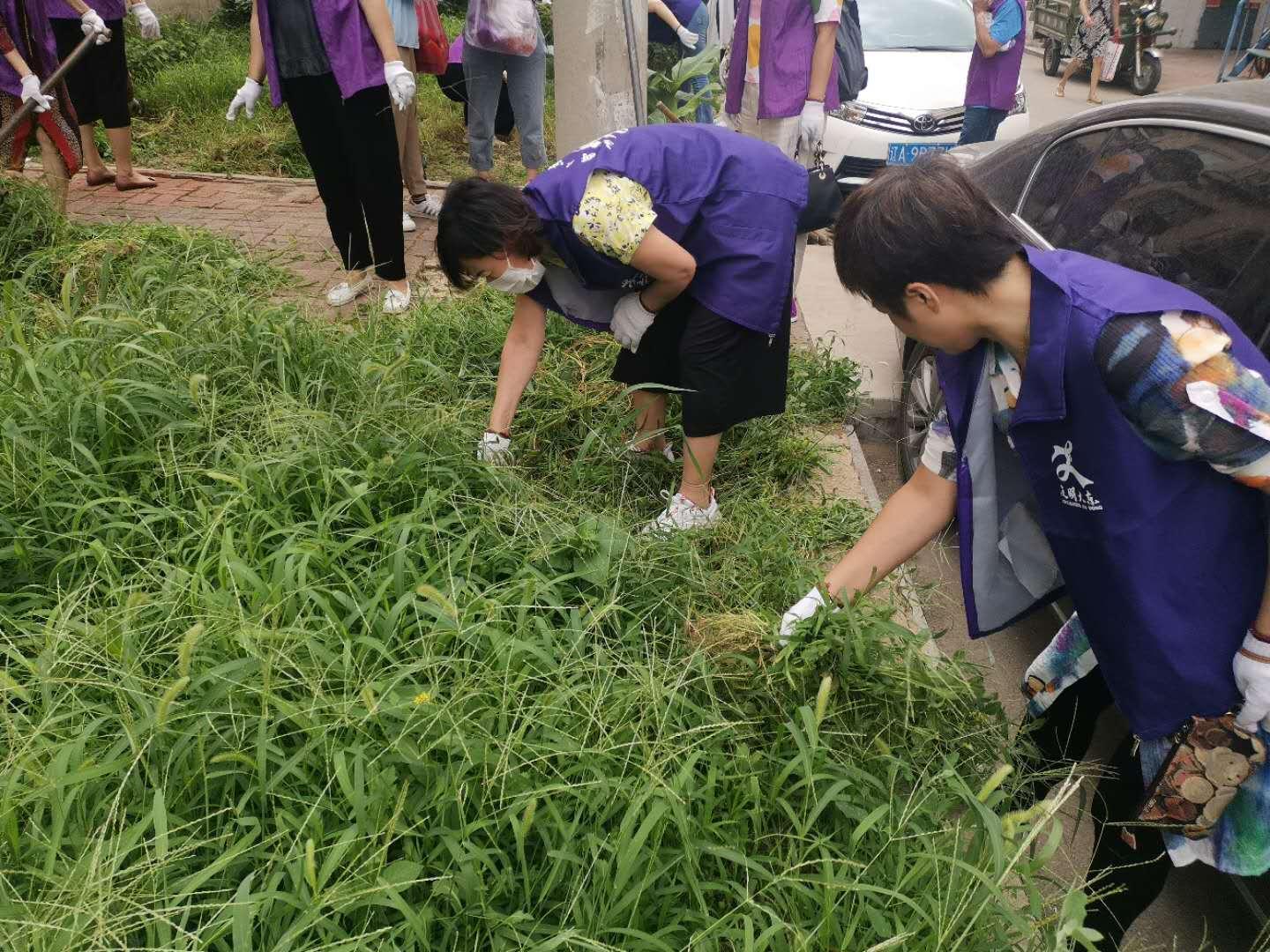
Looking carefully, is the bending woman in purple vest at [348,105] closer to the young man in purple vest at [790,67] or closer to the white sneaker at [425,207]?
the white sneaker at [425,207]

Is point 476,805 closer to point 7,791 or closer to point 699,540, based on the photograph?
point 7,791

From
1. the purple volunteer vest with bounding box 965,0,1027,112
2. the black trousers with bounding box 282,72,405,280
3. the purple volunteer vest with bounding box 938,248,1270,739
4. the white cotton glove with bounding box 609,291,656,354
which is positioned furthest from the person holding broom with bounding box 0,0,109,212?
the purple volunteer vest with bounding box 965,0,1027,112

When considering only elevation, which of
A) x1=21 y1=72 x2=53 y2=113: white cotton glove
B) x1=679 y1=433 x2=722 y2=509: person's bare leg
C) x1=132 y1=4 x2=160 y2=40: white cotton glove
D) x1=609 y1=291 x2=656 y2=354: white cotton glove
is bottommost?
x1=679 y1=433 x2=722 y2=509: person's bare leg

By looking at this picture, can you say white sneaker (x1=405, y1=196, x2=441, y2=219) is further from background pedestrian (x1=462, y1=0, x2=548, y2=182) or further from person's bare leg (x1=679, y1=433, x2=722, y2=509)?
person's bare leg (x1=679, y1=433, x2=722, y2=509)

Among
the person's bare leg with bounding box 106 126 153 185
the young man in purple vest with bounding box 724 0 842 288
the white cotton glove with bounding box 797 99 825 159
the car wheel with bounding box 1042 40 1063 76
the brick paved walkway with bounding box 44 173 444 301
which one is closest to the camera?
the young man in purple vest with bounding box 724 0 842 288

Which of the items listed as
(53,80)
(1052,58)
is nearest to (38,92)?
(53,80)

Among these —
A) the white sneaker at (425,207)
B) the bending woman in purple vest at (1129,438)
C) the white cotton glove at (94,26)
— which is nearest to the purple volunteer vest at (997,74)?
the white sneaker at (425,207)

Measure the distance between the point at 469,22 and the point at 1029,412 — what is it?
4.58m

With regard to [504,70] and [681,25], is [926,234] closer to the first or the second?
[504,70]

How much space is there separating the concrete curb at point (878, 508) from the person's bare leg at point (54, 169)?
12.7 feet

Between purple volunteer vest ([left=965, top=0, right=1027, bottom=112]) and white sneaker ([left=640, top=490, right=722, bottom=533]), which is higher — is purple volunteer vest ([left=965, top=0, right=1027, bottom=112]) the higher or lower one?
the higher one

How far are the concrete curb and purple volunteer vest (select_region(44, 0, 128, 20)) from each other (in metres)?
4.62

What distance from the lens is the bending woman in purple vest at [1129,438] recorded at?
1.38 metres

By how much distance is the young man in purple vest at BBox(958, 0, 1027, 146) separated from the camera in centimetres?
550
